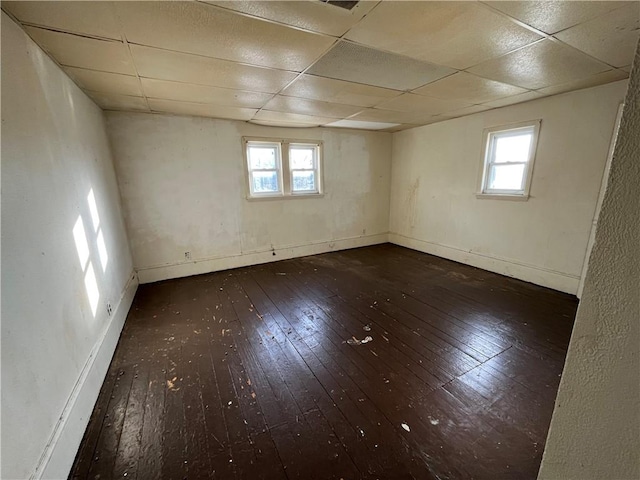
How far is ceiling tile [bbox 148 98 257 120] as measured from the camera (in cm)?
313

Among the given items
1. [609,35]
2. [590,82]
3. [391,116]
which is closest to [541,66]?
[609,35]

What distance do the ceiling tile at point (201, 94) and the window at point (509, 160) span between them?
10.3ft

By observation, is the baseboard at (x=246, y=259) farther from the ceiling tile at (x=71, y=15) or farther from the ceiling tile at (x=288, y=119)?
the ceiling tile at (x=71, y=15)

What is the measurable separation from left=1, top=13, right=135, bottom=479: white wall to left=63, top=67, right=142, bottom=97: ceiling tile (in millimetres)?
133

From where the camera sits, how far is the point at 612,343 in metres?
0.54

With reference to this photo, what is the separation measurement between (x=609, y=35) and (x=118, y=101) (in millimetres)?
4298

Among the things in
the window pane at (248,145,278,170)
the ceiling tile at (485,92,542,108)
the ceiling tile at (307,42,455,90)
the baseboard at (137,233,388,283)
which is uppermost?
the ceiling tile at (485,92,542,108)

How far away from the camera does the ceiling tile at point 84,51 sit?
1680 millimetres

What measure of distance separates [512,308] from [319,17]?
325cm

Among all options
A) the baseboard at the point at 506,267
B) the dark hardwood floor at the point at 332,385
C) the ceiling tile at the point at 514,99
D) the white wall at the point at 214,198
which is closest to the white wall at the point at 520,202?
the baseboard at the point at 506,267

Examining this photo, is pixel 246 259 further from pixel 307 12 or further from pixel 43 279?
pixel 307 12

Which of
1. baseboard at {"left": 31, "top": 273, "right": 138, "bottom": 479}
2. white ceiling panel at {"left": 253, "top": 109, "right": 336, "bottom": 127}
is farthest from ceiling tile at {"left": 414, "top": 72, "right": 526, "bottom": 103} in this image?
baseboard at {"left": 31, "top": 273, "right": 138, "bottom": 479}

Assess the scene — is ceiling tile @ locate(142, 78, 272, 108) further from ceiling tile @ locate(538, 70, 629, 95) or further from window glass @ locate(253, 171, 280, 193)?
ceiling tile @ locate(538, 70, 629, 95)

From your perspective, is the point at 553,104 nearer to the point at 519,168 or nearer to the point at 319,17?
the point at 519,168
